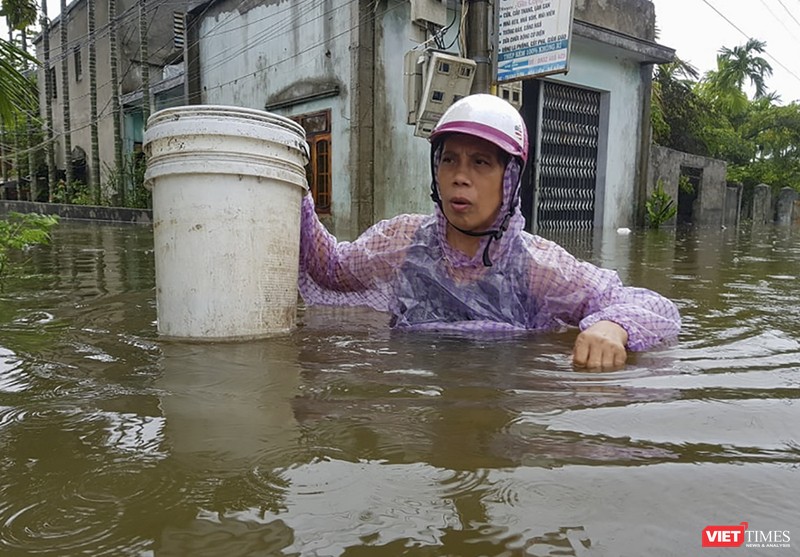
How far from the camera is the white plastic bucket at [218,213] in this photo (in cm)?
204

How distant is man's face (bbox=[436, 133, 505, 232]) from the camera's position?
2229 millimetres

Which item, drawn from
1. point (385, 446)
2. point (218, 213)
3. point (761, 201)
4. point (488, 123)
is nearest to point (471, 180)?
point (488, 123)

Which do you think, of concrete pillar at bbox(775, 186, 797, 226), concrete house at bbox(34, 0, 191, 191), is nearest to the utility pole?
concrete house at bbox(34, 0, 191, 191)

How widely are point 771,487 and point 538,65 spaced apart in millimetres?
5555

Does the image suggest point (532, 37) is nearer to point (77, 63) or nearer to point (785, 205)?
point (77, 63)

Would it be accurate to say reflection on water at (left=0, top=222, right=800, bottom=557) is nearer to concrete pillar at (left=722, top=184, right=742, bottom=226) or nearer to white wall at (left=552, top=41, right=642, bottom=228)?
white wall at (left=552, top=41, right=642, bottom=228)

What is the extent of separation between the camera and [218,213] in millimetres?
2066

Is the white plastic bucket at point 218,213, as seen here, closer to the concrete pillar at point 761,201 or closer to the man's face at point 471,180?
Result: the man's face at point 471,180

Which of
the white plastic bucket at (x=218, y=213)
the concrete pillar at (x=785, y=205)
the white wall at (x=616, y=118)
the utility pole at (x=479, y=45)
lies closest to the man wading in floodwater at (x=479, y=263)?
the white plastic bucket at (x=218, y=213)

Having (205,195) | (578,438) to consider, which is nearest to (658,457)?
(578,438)

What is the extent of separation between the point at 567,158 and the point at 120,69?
493 inches

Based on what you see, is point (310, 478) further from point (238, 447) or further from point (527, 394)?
point (527, 394)

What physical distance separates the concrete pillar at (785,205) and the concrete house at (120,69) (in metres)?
21.9

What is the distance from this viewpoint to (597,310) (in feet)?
7.52
